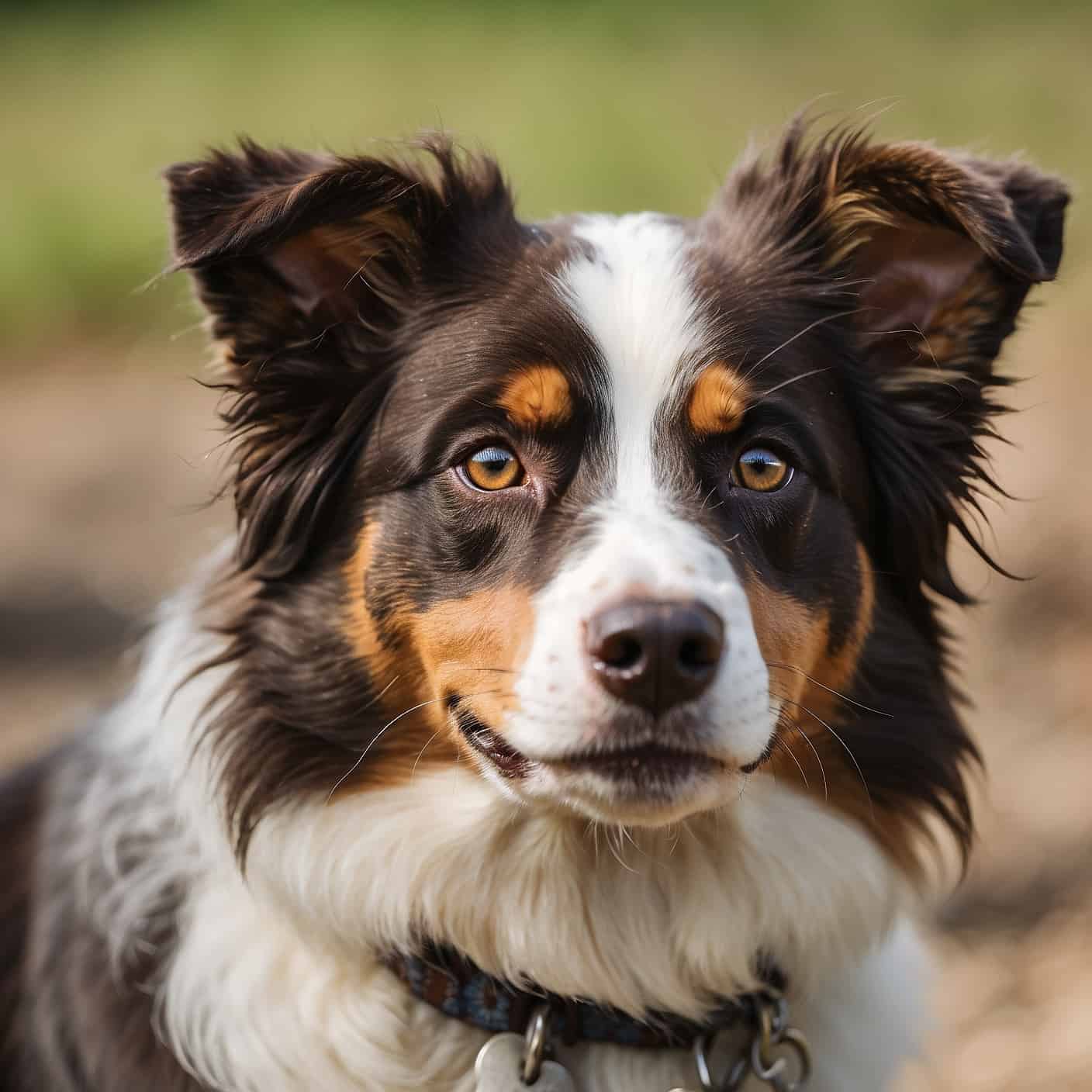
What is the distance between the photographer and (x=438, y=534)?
115 inches

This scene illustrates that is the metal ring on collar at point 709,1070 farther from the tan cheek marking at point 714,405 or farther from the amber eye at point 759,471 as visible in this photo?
the tan cheek marking at point 714,405

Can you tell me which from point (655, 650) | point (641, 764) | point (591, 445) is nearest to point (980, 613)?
point (591, 445)

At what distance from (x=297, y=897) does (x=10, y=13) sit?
1860 centimetres

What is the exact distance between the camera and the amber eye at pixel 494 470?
2910 millimetres

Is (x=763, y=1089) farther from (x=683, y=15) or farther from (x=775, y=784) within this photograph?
(x=683, y=15)

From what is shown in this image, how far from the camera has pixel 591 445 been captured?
2869mm

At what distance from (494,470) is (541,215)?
28.8ft

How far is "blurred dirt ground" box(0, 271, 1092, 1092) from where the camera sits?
457 centimetres

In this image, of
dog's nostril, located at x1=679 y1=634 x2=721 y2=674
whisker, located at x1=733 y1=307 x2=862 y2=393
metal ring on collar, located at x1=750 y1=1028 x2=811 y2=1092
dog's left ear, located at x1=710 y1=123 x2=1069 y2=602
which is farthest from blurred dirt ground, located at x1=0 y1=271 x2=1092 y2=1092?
dog's nostril, located at x1=679 y1=634 x2=721 y2=674

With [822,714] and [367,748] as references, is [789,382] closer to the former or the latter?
[822,714]

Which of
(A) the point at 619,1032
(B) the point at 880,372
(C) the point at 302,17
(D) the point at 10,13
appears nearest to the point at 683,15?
(C) the point at 302,17

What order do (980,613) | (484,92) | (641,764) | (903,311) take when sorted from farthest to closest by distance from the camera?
(484,92)
(980,613)
(903,311)
(641,764)

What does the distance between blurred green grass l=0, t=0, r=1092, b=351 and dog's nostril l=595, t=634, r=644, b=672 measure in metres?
8.31

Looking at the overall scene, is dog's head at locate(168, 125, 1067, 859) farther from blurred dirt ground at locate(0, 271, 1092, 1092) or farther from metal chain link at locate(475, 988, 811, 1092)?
metal chain link at locate(475, 988, 811, 1092)
